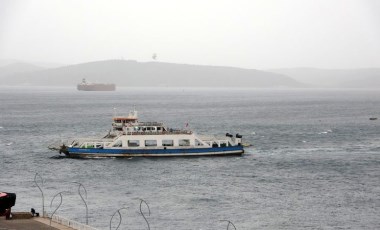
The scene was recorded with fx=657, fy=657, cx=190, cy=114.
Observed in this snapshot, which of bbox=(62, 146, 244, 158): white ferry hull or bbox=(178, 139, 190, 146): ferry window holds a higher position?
bbox=(178, 139, 190, 146): ferry window

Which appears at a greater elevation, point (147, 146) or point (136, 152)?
point (147, 146)

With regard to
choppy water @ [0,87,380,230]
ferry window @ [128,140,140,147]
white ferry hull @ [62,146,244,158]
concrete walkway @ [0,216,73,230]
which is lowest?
choppy water @ [0,87,380,230]

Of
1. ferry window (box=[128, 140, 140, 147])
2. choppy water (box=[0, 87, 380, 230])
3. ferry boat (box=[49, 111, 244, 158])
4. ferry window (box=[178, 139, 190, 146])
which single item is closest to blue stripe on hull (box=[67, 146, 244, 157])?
ferry boat (box=[49, 111, 244, 158])

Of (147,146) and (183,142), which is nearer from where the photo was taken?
(147,146)

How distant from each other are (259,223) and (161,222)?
9694 millimetres

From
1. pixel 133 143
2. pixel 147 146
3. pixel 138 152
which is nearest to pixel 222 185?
pixel 138 152

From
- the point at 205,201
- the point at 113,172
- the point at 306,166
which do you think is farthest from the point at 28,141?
the point at 205,201

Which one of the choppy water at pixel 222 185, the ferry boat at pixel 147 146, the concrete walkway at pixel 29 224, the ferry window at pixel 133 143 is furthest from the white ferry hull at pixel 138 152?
the concrete walkway at pixel 29 224

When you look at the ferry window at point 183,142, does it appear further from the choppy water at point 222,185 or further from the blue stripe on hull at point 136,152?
the choppy water at point 222,185

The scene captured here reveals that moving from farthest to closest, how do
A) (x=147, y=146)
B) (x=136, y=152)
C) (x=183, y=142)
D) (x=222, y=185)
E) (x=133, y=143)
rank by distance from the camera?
(x=133, y=143), (x=183, y=142), (x=147, y=146), (x=136, y=152), (x=222, y=185)

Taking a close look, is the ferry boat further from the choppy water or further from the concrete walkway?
the concrete walkway

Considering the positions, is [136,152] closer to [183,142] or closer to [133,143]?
[133,143]

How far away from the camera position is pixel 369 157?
11425 cm

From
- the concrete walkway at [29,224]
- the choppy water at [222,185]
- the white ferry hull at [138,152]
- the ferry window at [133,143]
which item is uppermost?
the ferry window at [133,143]
